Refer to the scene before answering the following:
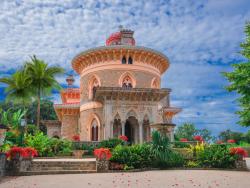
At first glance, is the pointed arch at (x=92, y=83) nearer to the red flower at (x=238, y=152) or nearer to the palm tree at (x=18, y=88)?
the palm tree at (x=18, y=88)

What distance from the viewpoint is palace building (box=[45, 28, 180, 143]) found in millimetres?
24500

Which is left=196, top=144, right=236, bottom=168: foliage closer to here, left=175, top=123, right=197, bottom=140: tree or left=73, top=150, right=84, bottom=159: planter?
left=73, top=150, right=84, bottom=159: planter

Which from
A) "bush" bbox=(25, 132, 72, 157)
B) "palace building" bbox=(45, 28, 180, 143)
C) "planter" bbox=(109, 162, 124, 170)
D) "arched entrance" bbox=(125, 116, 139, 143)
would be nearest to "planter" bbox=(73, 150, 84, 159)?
"bush" bbox=(25, 132, 72, 157)

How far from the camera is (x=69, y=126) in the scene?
106ft

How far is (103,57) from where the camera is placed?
92.7 feet

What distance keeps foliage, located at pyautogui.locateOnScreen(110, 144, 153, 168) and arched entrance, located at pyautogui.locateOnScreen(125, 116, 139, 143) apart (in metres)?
11.2

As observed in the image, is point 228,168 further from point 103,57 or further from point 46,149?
point 103,57

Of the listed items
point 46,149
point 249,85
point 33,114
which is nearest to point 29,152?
point 46,149

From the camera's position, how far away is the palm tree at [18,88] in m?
26.5

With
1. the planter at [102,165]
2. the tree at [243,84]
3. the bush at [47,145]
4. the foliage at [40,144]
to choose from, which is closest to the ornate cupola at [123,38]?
the bush at [47,145]

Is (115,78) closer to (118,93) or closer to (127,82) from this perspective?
(127,82)

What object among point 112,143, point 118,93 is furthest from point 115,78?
point 112,143

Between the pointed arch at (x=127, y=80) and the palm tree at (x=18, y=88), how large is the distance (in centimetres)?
912

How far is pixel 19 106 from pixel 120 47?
40089 mm
